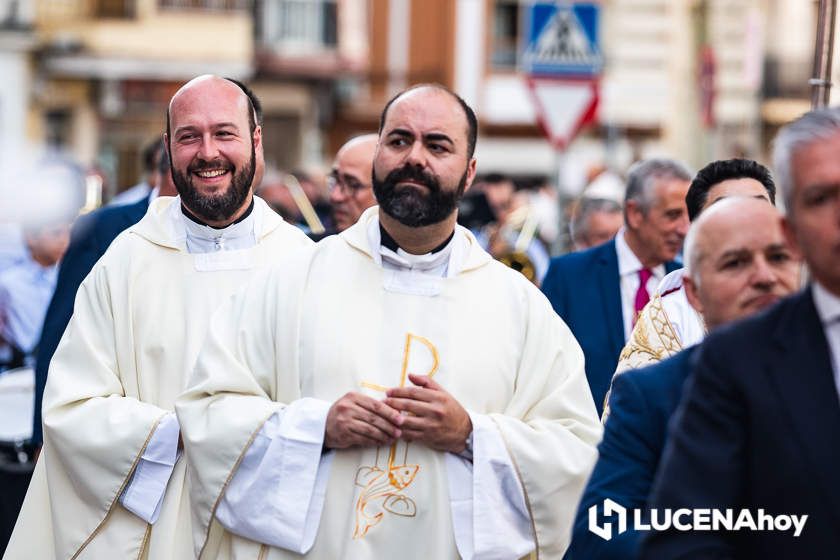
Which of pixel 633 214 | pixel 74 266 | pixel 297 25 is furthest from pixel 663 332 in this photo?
pixel 297 25

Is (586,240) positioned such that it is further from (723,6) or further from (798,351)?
(723,6)

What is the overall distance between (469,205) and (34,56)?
674 inches

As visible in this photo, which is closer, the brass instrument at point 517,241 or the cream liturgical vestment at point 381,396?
the cream liturgical vestment at point 381,396

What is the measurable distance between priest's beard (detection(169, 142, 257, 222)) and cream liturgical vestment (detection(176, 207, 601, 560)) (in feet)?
2.06

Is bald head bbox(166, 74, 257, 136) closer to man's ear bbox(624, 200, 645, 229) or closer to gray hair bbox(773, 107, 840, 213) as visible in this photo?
man's ear bbox(624, 200, 645, 229)

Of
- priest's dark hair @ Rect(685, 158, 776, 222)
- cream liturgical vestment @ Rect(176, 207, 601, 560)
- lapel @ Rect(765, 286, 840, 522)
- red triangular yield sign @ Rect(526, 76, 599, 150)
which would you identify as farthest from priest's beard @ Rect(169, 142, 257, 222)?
red triangular yield sign @ Rect(526, 76, 599, 150)

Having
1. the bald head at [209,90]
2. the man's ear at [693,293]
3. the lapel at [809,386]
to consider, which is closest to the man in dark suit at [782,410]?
the lapel at [809,386]

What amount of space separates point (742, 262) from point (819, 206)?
621 mm

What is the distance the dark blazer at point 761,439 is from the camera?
9.86 ft

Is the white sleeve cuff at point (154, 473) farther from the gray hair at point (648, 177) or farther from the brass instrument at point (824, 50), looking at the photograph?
the gray hair at point (648, 177)

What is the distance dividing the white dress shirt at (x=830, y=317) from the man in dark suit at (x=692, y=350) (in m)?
0.47

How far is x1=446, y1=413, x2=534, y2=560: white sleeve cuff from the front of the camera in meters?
4.63

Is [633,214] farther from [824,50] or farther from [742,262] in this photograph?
[742,262]

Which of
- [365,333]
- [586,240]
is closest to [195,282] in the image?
[365,333]
